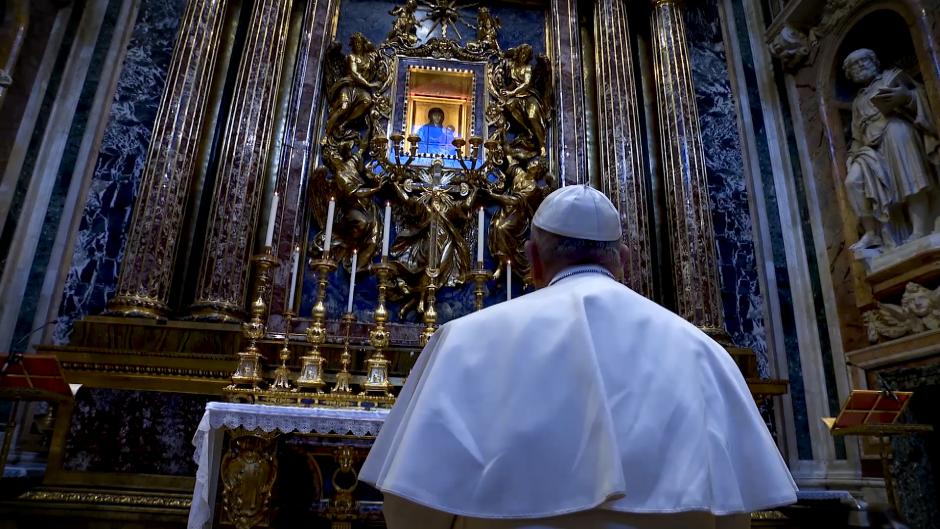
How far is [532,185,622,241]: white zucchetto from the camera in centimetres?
180

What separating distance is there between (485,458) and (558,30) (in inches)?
279

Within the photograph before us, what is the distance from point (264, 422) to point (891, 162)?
5.49 metres

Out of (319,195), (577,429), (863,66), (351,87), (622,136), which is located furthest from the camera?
(351,87)

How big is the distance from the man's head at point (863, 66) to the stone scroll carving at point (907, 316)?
2.18 meters

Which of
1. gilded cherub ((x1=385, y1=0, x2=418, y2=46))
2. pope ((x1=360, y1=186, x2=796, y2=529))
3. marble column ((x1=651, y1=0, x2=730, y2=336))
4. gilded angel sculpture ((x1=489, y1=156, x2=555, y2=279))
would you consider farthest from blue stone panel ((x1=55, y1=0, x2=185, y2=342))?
marble column ((x1=651, y1=0, x2=730, y2=336))

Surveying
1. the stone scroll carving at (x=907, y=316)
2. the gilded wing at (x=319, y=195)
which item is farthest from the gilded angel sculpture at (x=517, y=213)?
the stone scroll carving at (x=907, y=316)

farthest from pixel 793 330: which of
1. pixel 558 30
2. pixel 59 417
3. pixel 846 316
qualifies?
pixel 59 417

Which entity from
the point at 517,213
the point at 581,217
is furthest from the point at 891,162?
the point at 581,217

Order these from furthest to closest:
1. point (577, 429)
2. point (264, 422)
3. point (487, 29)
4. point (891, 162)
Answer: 1. point (487, 29)
2. point (891, 162)
3. point (264, 422)
4. point (577, 429)

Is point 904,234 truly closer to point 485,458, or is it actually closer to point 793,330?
point 793,330

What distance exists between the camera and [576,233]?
1.81 metres

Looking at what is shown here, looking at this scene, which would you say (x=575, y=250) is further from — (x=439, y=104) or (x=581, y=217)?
(x=439, y=104)

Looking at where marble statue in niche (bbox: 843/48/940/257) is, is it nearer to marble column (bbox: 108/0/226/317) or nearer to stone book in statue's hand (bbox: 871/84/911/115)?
stone book in statue's hand (bbox: 871/84/911/115)

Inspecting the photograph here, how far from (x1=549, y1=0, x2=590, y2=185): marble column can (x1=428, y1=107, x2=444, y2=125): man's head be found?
1339mm
